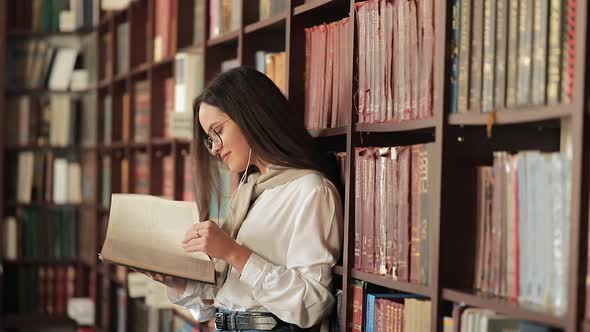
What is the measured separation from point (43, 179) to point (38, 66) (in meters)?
0.66

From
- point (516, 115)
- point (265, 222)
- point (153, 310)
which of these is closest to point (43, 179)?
point (153, 310)

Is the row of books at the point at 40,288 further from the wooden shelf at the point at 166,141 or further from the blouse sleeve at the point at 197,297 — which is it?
the blouse sleeve at the point at 197,297

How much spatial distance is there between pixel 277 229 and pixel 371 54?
1.60 feet

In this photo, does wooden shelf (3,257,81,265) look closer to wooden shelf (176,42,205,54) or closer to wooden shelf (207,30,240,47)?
wooden shelf (176,42,205,54)

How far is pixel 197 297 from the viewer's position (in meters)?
2.33

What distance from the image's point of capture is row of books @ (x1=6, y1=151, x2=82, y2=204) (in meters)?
4.97

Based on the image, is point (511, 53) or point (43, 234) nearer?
point (511, 53)

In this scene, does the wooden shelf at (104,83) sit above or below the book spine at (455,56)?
above

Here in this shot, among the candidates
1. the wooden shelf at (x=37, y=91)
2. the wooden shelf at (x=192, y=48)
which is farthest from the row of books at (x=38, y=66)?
the wooden shelf at (x=192, y=48)

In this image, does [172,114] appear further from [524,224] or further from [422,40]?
[524,224]

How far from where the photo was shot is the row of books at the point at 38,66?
5035 millimetres

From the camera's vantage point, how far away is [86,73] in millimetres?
5102

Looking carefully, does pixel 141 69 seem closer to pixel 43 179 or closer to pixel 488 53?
pixel 43 179

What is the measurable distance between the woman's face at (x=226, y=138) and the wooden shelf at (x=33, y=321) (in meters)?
2.74
